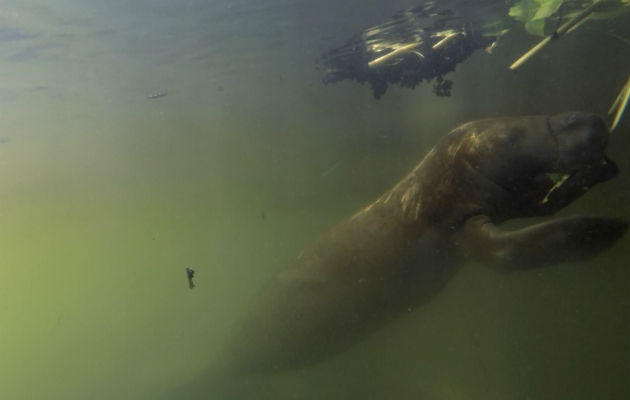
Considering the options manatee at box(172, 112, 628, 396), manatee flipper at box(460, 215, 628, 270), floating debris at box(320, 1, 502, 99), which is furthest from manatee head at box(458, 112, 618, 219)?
floating debris at box(320, 1, 502, 99)

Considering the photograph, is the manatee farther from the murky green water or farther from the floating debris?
the floating debris

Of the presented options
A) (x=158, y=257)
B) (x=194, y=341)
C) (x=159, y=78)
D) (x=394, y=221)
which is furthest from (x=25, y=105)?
(x=394, y=221)

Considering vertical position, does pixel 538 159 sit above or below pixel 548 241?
above

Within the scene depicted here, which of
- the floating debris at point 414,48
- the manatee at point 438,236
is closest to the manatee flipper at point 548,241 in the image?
the manatee at point 438,236

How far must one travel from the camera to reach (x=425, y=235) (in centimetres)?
476

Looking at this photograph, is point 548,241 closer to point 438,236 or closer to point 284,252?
point 438,236

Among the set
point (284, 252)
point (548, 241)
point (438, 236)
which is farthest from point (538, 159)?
point (284, 252)

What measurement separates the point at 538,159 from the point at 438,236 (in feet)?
4.20

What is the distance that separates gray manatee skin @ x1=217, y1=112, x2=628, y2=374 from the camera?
388 centimetres

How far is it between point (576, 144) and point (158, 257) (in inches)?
498

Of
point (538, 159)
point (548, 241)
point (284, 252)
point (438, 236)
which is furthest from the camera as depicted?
point (284, 252)

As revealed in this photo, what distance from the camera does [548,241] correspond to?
11.8ft

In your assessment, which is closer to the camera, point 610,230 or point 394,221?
point 610,230

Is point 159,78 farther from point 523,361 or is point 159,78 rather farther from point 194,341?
point 523,361
